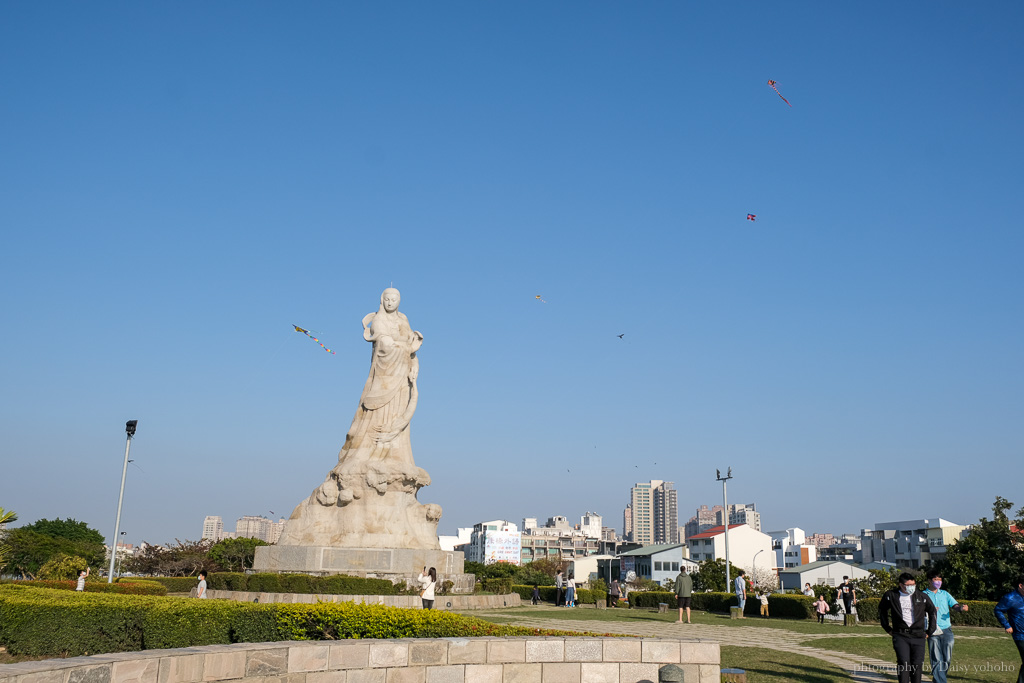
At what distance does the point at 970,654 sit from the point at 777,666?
4061mm

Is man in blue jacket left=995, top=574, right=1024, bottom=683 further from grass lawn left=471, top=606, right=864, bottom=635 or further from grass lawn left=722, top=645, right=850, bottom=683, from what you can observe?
grass lawn left=471, top=606, right=864, bottom=635

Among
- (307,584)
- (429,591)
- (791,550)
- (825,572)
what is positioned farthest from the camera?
(791,550)

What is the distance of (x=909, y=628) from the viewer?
8.24 metres

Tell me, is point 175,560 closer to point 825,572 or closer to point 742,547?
point 825,572

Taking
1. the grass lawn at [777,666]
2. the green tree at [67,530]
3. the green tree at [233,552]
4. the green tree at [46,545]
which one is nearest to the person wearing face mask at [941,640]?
the grass lawn at [777,666]

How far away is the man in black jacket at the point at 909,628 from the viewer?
8203 millimetres

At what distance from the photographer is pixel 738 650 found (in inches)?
497

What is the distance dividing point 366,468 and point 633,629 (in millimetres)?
9816

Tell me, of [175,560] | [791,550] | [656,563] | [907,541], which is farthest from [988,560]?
[791,550]

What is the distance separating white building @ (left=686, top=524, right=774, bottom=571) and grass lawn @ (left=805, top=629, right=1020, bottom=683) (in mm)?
68517

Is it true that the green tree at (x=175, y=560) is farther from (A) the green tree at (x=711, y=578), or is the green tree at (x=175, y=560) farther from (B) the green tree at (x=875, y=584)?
(B) the green tree at (x=875, y=584)

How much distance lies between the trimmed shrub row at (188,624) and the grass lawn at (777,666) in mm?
3055

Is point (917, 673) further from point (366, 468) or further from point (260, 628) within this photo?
point (366, 468)

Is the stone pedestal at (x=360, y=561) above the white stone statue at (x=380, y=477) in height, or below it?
below
